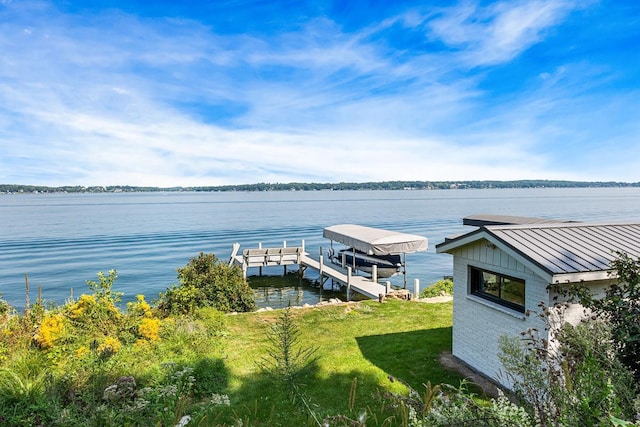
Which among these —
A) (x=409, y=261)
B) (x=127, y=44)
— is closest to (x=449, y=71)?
(x=409, y=261)

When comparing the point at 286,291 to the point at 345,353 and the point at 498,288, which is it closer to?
the point at 345,353

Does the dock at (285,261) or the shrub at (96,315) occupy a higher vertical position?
the shrub at (96,315)

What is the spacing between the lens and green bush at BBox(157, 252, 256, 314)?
14.4 meters

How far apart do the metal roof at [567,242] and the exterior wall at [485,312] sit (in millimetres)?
367

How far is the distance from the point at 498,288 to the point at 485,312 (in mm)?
668

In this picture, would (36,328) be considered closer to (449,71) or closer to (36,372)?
(36,372)

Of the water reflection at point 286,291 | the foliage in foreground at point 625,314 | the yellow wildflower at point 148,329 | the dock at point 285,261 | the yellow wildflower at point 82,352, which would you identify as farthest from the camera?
A: the dock at point 285,261

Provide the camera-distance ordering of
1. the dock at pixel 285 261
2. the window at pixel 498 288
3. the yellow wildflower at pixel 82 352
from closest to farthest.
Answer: the window at pixel 498 288, the yellow wildflower at pixel 82 352, the dock at pixel 285 261

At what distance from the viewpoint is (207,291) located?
15453mm

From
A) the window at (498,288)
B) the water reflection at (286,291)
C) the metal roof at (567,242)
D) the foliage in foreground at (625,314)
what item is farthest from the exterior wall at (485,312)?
the water reflection at (286,291)

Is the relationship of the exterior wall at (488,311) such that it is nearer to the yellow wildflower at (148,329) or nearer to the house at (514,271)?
the house at (514,271)

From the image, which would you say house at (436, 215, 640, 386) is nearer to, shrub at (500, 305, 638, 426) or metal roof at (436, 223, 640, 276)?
metal roof at (436, 223, 640, 276)

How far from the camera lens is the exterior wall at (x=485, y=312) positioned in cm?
723

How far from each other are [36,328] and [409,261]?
3091 centimetres
